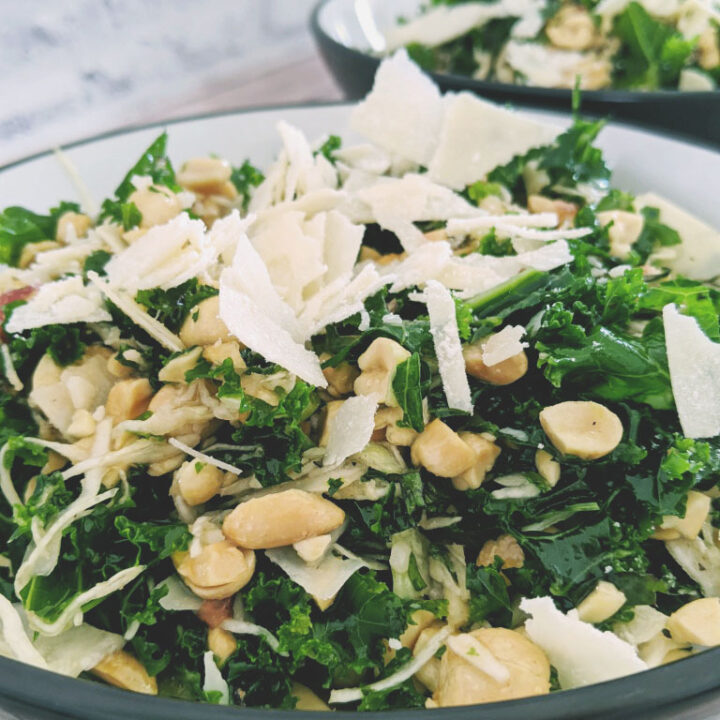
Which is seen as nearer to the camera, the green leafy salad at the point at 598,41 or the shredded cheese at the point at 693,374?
the shredded cheese at the point at 693,374

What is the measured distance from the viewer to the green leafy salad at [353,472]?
3.08 feet

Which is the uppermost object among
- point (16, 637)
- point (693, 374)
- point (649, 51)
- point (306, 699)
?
point (649, 51)

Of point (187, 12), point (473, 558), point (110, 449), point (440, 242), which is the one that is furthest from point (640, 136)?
point (187, 12)

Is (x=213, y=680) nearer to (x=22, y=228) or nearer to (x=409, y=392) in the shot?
(x=409, y=392)

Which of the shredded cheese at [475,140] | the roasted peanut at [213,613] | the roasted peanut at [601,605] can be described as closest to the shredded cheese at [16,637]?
the roasted peanut at [213,613]

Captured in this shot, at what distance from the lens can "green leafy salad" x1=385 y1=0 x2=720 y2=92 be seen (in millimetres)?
2033

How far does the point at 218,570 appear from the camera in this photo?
934 millimetres

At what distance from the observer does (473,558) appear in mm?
1044

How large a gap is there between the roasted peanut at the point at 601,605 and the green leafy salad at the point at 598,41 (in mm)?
1414

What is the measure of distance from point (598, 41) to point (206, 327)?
1.54m

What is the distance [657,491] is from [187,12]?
8.45ft

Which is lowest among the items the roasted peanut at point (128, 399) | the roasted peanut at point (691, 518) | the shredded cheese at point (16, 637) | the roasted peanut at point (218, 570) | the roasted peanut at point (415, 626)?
the roasted peanut at point (415, 626)

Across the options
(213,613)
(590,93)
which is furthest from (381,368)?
(590,93)

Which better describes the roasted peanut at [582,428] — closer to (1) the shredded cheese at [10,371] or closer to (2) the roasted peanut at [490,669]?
(2) the roasted peanut at [490,669]
